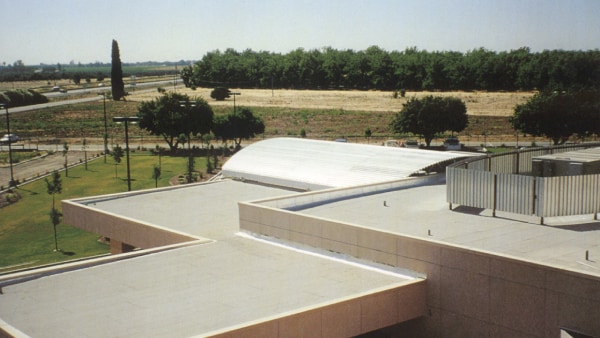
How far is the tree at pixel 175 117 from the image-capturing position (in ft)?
260

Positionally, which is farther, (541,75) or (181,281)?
(541,75)

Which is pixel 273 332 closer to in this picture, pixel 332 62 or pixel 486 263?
pixel 486 263

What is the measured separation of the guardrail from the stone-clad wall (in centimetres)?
430

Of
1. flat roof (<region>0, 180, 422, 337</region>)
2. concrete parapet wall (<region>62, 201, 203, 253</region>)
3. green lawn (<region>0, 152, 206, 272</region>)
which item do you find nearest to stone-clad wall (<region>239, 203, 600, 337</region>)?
flat roof (<region>0, 180, 422, 337</region>)

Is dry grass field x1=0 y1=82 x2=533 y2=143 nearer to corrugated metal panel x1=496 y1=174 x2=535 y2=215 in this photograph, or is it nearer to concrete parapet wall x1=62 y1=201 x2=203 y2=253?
concrete parapet wall x1=62 y1=201 x2=203 y2=253

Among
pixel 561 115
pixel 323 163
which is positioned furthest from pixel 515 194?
pixel 561 115

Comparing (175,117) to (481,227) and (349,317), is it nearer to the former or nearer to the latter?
(481,227)

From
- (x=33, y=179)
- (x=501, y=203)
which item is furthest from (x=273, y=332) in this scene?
(x=33, y=179)

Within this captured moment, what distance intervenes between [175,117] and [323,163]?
143 ft

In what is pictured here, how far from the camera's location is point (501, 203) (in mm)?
23531

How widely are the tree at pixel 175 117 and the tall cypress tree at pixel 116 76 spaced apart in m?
50.3

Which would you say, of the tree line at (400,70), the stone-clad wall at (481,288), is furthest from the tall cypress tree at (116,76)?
the stone-clad wall at (481,288)

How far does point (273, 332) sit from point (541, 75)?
361 feet

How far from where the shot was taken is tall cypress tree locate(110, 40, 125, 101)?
426ft
